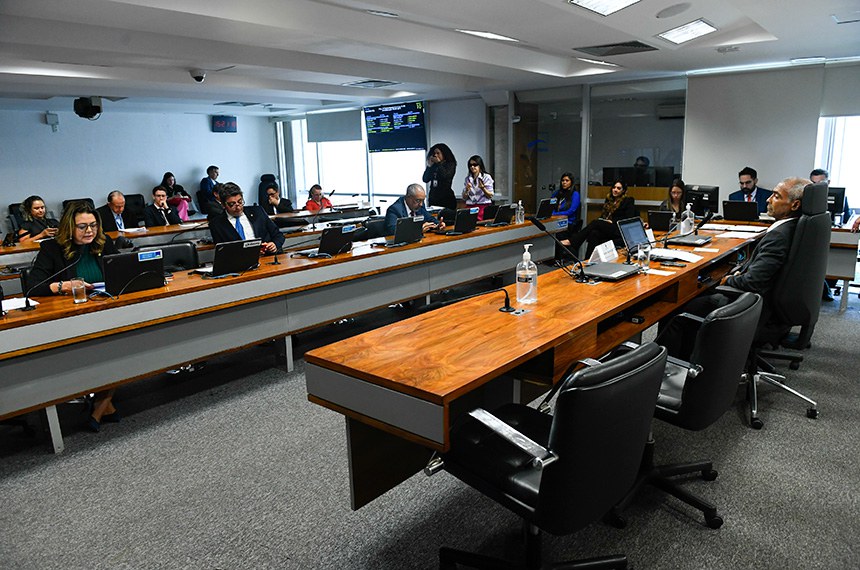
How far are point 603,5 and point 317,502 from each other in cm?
351

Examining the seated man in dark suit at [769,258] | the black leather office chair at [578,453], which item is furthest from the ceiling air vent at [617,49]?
the black leather office chair at [578,453]

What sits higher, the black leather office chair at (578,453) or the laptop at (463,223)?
the laptop at (463,223)

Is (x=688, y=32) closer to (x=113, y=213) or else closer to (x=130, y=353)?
(x=130, y=353)

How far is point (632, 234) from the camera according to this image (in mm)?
3650

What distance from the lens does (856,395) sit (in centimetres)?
357

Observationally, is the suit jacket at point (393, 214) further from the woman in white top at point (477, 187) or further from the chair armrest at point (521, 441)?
the chair armrest at point (521, 441)

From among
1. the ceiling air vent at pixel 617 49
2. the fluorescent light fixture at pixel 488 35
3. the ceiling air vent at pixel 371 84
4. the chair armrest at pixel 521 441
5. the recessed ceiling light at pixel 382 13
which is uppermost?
the ceiling air vent at pixel 371 84

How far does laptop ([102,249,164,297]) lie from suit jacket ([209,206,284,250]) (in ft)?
3.61

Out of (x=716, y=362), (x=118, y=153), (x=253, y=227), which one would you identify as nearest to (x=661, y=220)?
(x=716, y=362)

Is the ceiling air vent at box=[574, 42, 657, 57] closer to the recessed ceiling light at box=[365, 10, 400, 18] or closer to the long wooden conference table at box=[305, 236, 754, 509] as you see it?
the recessed ceiling light at box=[365, 10, 400, 18]

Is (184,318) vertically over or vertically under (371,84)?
under

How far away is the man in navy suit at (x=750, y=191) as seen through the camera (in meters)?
6.44

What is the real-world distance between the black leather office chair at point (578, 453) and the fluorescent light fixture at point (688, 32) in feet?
13.0

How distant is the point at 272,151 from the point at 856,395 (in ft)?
40.4
